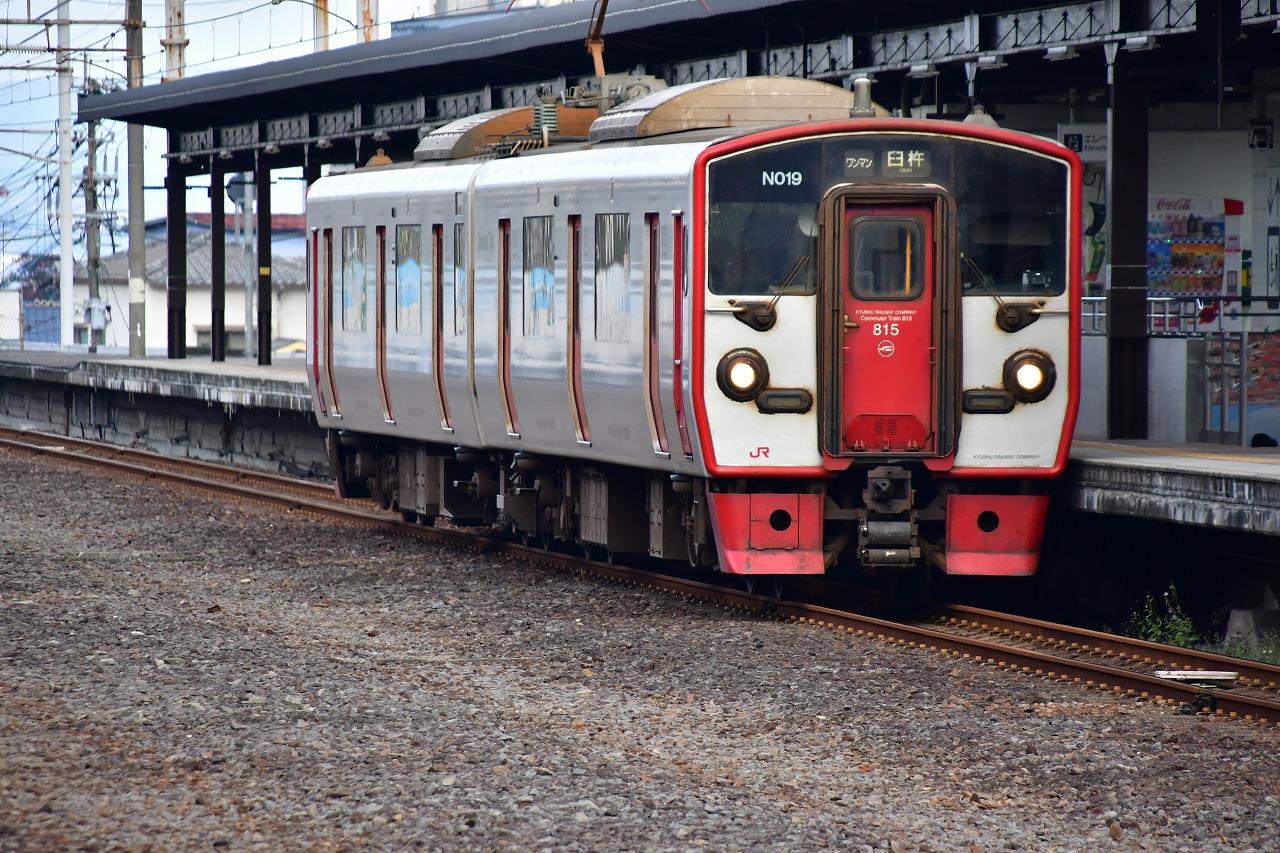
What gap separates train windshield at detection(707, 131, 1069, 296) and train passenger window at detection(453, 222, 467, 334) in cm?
387

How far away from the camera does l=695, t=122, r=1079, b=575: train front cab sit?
11.9 m

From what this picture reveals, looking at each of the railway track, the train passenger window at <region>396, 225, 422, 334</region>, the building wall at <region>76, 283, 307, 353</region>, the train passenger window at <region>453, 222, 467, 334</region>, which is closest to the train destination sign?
Answer: the railway track

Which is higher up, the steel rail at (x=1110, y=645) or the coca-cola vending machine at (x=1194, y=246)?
the coca-cola vending machine at (x=1194, y=246)

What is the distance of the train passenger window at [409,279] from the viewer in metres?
16.0

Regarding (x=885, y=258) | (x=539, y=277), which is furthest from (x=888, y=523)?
(x=539, y=277)

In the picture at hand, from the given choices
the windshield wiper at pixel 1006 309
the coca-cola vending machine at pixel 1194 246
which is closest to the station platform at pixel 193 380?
the coca-cola vending machine at pixel 1194 246

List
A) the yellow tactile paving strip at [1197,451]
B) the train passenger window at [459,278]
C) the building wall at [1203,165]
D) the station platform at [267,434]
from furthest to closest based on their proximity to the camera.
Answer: the building wall at [1203,165]
the train passenger window at [459,278]
the yellow tactile paving strip at [1197,451]
the station platform at [267,434]

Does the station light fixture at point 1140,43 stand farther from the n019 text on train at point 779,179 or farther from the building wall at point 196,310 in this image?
the building wall at point 196,310

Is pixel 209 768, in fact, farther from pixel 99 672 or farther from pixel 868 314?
pixel 868 314

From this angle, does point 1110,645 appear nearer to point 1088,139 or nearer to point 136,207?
point 1088,139

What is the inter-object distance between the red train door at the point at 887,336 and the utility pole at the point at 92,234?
128 ft

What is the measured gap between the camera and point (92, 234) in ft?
176

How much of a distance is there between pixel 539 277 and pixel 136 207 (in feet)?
80.9

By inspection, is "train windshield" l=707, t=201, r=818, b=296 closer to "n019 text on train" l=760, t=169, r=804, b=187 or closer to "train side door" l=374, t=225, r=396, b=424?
"n019 text on train" l=760, t=169, r=804, b=187
